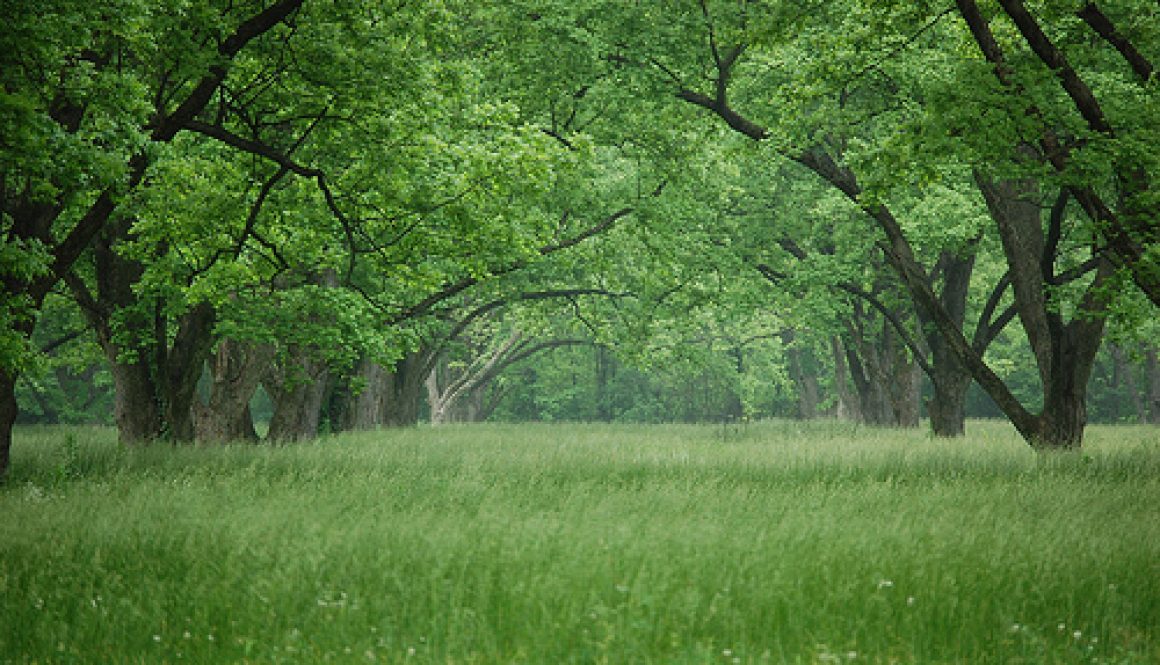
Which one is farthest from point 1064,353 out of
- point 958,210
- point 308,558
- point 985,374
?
Result: point 308,558

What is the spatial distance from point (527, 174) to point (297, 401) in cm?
848

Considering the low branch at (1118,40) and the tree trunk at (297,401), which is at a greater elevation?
the low branch at (1118,40)

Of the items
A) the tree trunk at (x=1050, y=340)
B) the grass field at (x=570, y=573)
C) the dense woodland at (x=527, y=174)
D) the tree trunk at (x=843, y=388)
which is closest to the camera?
the grass field at (x=570, y=573)

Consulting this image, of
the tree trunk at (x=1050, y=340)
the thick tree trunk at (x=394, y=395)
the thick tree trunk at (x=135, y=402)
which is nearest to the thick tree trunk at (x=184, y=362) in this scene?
the thick tree trunk at (x=135, y=402)

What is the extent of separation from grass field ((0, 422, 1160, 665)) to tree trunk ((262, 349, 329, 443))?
724 centimetres

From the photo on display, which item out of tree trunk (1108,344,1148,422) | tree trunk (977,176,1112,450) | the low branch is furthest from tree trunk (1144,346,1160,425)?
the low branch

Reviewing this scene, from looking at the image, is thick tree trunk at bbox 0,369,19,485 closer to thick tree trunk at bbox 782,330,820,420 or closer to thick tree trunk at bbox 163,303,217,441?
thick tree trunk at bbox 163,303,217,441

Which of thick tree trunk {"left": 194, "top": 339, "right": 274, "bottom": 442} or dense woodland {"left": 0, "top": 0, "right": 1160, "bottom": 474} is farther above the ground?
dense woodland {"left": 0, "top": 0, "right": 1160, "bottom": 474}

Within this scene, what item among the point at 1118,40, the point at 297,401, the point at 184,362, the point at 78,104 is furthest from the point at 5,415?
the point at 1118,40

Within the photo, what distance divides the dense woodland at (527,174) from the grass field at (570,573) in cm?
262

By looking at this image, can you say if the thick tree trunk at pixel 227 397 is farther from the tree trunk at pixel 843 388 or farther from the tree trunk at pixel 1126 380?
the tree trunk at pixel 1126 380

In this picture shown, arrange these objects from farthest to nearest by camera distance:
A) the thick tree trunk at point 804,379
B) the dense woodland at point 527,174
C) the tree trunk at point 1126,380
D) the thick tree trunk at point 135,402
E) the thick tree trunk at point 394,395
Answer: the thick tree trunk at point 804,379 < the tree trunk at point 1126,380 < the thick tree trunk at point 394,395 < the thick tree trunk at point 135,402 < the dense woodland at point 527,174

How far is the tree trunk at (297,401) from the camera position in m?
19.8

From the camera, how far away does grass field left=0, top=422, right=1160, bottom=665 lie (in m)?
→ 6.50
